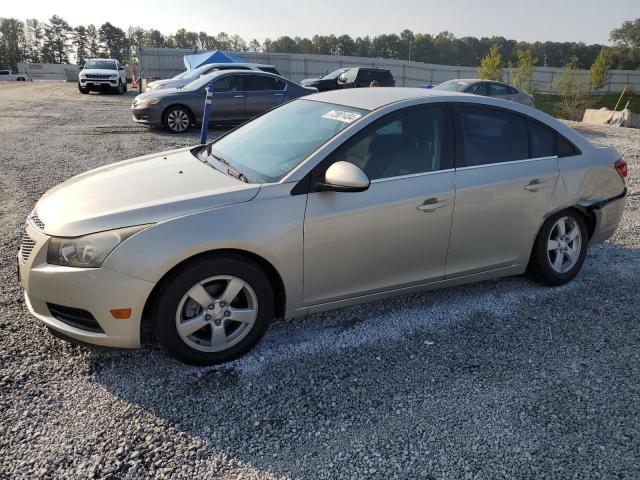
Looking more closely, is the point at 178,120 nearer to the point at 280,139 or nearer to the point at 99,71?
the point at 280,139

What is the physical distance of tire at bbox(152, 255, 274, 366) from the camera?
9.25ft

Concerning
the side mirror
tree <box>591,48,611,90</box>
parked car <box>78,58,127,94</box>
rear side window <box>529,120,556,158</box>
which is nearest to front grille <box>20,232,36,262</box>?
the side mirror

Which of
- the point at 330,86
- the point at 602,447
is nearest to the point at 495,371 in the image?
the point at 602,447

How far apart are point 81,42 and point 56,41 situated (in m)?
4.98

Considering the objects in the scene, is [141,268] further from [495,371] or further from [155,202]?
[495,371]

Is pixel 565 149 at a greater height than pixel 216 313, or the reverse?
pixel 565 149

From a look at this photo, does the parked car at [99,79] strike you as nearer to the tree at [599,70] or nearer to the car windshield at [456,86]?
the car windshield at [456,86]

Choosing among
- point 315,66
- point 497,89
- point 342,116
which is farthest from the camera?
point 315,66

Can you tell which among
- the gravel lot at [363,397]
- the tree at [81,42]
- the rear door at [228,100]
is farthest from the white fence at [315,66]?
the tree at [81,42]

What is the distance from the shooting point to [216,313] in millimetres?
2971

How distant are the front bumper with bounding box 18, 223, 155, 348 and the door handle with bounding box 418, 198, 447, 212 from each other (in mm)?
1819

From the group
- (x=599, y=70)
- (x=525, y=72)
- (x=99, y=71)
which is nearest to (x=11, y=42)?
(x=99, y=71)

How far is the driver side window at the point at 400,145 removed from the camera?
130 inches

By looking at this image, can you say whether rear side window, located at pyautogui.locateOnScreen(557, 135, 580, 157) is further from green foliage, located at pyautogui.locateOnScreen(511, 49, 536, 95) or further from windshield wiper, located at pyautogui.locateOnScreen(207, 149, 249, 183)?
green foliage, located at pyautogui.locateOnScreen(511, 49, 536, 95)
